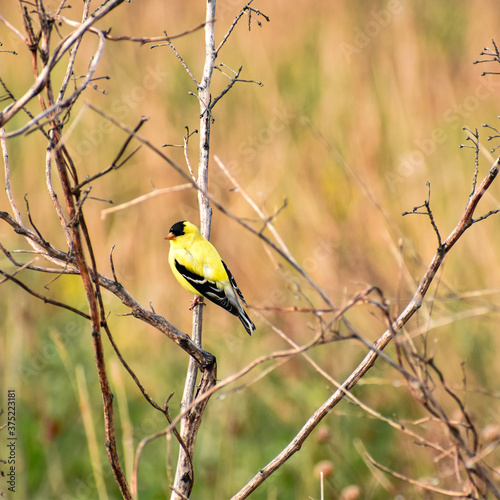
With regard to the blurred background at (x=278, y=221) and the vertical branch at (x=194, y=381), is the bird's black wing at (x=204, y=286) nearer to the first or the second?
the blurred background at (x=278, y=221)

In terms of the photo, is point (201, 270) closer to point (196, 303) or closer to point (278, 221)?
point (196, 303)

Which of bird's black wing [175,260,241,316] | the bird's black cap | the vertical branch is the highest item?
the bird's black cap

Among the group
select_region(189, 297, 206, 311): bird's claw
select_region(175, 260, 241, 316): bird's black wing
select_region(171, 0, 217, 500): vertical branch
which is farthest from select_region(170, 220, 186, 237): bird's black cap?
select_region(171, 0, 217, 500): vertical branch

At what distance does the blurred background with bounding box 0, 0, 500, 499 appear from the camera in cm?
390

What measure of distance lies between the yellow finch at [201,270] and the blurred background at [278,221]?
0.74 meters

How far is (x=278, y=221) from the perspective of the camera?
5113 mm

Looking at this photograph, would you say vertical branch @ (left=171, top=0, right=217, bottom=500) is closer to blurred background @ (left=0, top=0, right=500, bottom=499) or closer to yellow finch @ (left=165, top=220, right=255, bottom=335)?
yellow finch @ (left=165, top=220, right=255, bottom=335)

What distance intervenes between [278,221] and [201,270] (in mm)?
2026

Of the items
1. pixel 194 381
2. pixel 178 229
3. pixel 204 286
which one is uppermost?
pixel 178 229

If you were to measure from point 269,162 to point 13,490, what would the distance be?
115 inches

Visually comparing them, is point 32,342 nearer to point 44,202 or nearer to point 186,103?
point 44,202

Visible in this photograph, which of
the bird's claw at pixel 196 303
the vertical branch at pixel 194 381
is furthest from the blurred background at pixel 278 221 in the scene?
the vertical branch at pixel 194 381

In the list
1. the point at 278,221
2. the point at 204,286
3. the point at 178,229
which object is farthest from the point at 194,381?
the point at 278,221

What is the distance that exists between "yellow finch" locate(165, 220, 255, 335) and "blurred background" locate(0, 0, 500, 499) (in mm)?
743
